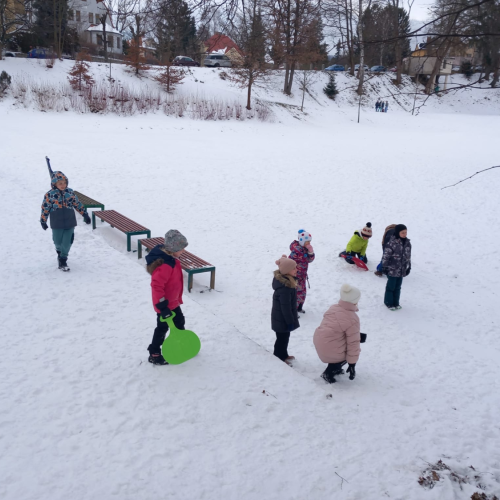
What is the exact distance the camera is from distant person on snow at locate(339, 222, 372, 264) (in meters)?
9.25

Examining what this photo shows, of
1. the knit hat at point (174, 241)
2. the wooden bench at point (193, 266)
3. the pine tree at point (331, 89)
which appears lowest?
the wooden bench at point (193, 266)

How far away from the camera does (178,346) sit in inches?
194

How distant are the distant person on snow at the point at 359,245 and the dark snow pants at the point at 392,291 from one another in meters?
1.77

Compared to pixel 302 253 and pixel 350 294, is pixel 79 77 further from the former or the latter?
pixel 350 294

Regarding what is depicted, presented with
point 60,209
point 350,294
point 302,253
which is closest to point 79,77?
point 60,209

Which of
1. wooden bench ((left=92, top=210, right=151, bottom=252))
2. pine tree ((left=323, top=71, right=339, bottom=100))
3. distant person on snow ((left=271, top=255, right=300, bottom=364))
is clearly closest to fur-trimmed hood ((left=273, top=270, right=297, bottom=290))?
distant person on snow ((left=271, top=255, right=300, bottom=364))

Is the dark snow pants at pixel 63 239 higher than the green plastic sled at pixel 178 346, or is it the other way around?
the dark snow pants at pixel 63 239

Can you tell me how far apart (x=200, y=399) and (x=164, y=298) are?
110cm

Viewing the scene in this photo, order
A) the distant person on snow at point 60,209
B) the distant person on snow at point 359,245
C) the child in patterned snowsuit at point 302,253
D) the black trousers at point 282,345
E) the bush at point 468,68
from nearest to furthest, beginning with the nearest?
the black trousers at point 282,345 < the child in patterned snowsuit at point 302,253 < the distant person on snow at point 60,209 < the bush at point 468,68 < the distant person on snow at point 359,245

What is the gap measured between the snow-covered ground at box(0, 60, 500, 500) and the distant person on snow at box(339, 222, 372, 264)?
0.46 metres

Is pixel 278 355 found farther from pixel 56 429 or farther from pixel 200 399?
Answer: pixel 56 429

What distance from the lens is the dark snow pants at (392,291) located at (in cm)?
758

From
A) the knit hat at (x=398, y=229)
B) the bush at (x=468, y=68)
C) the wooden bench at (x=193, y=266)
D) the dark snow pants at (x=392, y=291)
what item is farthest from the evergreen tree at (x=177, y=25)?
the dark snow pants at (x=392, y=291)

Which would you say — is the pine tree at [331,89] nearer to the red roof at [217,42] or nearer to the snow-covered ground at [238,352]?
the snow-covered ground at [238,352]
